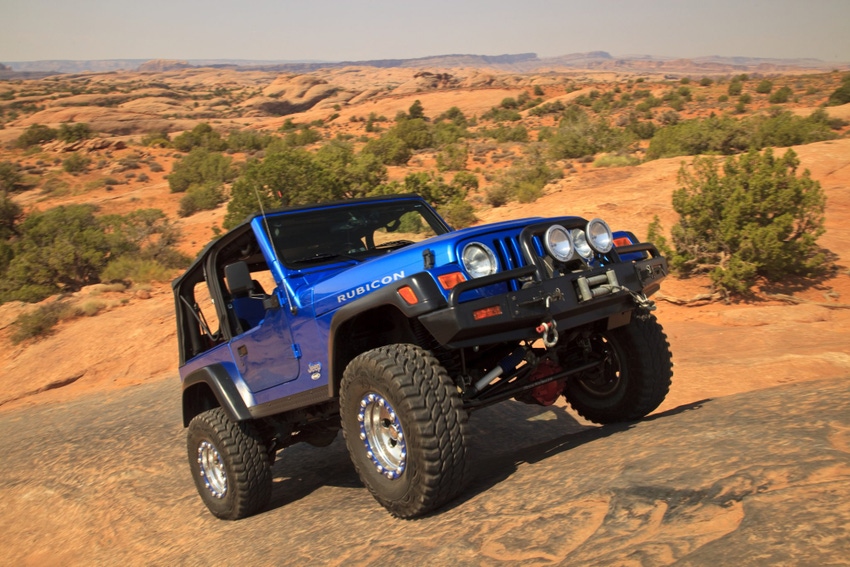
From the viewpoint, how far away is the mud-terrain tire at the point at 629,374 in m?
4.93

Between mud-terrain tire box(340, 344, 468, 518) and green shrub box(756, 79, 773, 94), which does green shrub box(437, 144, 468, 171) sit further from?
green shrub box(756, 79, 773, 94)

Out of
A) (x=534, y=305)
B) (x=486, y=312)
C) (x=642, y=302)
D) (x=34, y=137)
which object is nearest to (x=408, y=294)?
(x=486, y=312)

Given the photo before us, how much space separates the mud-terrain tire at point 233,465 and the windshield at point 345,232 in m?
1.38

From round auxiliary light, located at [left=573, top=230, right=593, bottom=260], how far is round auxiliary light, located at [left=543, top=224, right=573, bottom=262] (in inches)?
7.5

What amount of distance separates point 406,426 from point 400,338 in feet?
2.82

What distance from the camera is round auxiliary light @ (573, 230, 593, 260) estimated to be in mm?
4352

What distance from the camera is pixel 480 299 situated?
366 cm

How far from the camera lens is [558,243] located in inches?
164

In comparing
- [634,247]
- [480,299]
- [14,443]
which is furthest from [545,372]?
[14,443]

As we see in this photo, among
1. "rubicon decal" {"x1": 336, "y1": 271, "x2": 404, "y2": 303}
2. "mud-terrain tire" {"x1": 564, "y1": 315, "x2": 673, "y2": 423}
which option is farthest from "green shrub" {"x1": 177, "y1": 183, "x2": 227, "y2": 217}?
"rubicon decal" {"x1": 336, "y1": 271, "x2": 404, "y2": 303}

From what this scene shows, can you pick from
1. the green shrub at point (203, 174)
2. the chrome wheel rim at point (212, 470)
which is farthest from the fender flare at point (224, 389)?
the green shrub at point (203, 174)

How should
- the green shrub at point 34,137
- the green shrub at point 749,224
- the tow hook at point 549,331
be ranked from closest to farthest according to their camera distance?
the tow hook at point 549,331 < the green shrub at point 749,224 < the green shrub at point 34,137

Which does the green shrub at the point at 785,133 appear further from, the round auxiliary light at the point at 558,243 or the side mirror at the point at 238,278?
the side mirror at the point at 238,278

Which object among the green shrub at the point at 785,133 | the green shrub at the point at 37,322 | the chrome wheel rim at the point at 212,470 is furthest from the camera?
the green shrub at the point at 785,133
